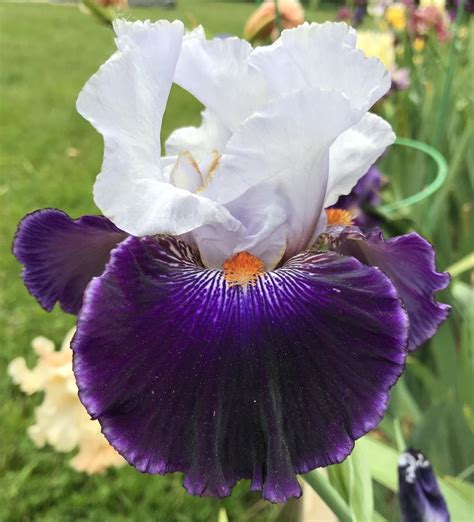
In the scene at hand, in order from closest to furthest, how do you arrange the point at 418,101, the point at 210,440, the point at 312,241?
the point at 210,440 < the point at 312,241 < the point at 418,101

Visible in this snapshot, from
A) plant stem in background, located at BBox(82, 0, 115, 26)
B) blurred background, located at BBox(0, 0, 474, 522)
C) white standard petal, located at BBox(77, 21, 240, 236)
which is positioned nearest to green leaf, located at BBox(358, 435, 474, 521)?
blurred background, located at BBox(0, 0, 474, 522)

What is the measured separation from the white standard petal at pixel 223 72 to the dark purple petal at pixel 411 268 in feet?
0.46

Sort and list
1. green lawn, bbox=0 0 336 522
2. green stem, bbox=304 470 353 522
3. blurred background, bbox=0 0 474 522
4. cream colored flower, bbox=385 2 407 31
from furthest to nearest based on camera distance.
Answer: cream colored flower, bbox=385 2 407 31, green lawn, bbox=0 0 336 522, blurred background, bbox=0 0 474 522, green stem, bbox=304 470 353 522

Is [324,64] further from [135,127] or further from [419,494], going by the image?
[419,494]

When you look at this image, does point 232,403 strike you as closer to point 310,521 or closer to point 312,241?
point 312,241

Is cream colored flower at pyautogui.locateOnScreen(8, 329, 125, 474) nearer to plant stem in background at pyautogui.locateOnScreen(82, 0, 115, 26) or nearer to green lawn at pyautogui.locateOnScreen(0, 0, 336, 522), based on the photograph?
green lawn at pyautogui.locateOnScreen(0, 0, 336, 522)

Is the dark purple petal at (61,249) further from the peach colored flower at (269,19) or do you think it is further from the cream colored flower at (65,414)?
the peach colored flower at (269,19)

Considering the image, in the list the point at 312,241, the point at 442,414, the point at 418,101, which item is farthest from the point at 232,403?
the point at 418,101

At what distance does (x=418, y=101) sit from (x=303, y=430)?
5.09 ft

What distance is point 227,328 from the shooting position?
0.39 meters

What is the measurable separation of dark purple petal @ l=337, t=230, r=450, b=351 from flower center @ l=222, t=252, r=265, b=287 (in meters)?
0.09

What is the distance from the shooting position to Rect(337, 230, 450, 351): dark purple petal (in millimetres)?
506

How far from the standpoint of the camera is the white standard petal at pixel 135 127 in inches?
15.6

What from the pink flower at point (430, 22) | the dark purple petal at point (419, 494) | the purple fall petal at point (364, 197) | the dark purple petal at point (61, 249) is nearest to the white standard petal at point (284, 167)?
the dark purple petal at point (61, 249)
